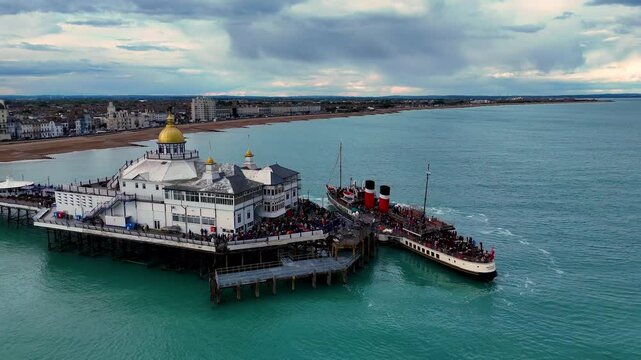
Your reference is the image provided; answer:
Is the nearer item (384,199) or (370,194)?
(384,199)

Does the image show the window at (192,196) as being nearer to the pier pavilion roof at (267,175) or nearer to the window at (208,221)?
the window at (208,221)

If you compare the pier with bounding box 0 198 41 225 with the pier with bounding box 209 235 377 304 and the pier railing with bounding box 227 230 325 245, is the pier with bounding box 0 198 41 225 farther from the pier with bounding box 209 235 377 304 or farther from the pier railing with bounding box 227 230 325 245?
the pier with bounding box 209 235 377 304

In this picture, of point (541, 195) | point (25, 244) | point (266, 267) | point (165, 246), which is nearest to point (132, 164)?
point (165, 246)

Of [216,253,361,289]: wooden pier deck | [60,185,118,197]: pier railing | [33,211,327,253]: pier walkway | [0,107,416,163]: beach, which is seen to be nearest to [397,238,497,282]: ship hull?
[216,253,361,289]: wooden pier deck

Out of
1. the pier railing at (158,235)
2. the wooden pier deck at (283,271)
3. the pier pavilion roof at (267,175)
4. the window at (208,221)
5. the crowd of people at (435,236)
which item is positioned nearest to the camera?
the wooden pier deck at (283,271)

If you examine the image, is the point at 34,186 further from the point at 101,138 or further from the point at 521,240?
the point at 101,138

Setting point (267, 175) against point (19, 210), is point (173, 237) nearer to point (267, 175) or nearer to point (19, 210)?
point (267, 175)

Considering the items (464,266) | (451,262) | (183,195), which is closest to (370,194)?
(451,262)

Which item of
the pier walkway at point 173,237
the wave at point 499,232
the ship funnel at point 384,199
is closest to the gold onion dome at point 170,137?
the pier walkway at point 173,237
